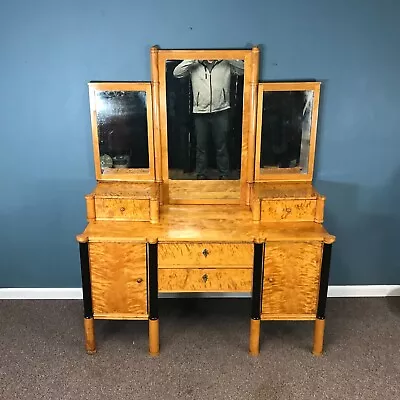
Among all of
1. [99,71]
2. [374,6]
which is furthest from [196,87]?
[374,6]

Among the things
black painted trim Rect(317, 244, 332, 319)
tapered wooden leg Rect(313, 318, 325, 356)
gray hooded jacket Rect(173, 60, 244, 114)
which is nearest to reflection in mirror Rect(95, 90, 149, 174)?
gray hooded jacket Rect(173, 60, 244, 114)

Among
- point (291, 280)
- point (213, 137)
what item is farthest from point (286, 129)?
point (291, 280)

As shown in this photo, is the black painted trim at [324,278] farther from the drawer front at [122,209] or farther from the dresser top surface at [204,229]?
the drawer front at [122,209]

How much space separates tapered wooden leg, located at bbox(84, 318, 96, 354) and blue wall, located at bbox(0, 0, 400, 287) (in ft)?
1.79

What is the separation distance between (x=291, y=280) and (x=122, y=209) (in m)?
0.87

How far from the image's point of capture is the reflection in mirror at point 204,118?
2.46m

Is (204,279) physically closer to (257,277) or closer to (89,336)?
(257,277)

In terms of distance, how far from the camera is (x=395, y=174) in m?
2.73

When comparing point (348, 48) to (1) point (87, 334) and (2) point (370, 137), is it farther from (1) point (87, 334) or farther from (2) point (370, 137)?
(1) point (87, 334)

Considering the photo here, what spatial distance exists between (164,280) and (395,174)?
1.38 metres

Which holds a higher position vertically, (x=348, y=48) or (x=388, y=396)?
(x=348, y=48)

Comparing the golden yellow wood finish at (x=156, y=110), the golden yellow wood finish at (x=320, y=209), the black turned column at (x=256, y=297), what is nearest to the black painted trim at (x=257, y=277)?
the black turned column at (x=256, y=297)

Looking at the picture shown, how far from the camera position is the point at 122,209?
7.95 feet

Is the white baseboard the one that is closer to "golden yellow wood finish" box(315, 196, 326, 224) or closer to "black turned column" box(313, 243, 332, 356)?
"black turned column" box(313, 243, 332, 356)
